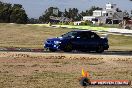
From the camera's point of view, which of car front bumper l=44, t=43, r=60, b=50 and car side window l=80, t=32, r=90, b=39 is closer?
car front bumper l=44, t=43, r=60, b=50

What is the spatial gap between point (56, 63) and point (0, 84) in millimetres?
6741

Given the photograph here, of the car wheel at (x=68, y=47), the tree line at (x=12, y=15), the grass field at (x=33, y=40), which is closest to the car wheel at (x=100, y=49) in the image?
the car wheel at (x=68, y=47)

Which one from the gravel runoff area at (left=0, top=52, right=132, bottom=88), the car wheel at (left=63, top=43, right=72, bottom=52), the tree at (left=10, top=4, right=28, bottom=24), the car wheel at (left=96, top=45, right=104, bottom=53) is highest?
the gravel runoff area at (left=0, top=52, right=132, bottom=88)

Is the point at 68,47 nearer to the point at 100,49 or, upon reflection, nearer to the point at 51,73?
the point at 100,49

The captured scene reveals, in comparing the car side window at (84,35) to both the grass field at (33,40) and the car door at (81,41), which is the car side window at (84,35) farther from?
the grass field at (33,40)

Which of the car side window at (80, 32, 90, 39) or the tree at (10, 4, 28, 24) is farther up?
the car side window at (80, 32, 90, 39)

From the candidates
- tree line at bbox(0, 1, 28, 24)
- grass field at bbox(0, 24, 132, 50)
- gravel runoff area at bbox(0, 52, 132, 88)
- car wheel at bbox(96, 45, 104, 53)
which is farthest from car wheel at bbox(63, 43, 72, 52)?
tree line at bbox(0, 1, 28, 24)

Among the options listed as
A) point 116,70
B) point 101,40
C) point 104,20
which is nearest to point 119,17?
point 104,20

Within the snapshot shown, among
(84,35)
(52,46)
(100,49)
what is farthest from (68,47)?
(100,49)

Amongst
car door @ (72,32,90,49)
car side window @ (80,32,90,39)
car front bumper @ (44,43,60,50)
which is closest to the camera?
car front bumper @ (44,43,60,50)

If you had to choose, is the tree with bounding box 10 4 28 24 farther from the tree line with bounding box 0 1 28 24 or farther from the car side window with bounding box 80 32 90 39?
the car side window with bounding box 80 32 90 39

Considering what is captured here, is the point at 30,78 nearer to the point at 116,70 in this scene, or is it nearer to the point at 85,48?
the point at 116,70

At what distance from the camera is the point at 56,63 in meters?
18.4

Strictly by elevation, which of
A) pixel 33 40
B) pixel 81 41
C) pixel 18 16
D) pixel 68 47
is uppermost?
pixel 81 41
